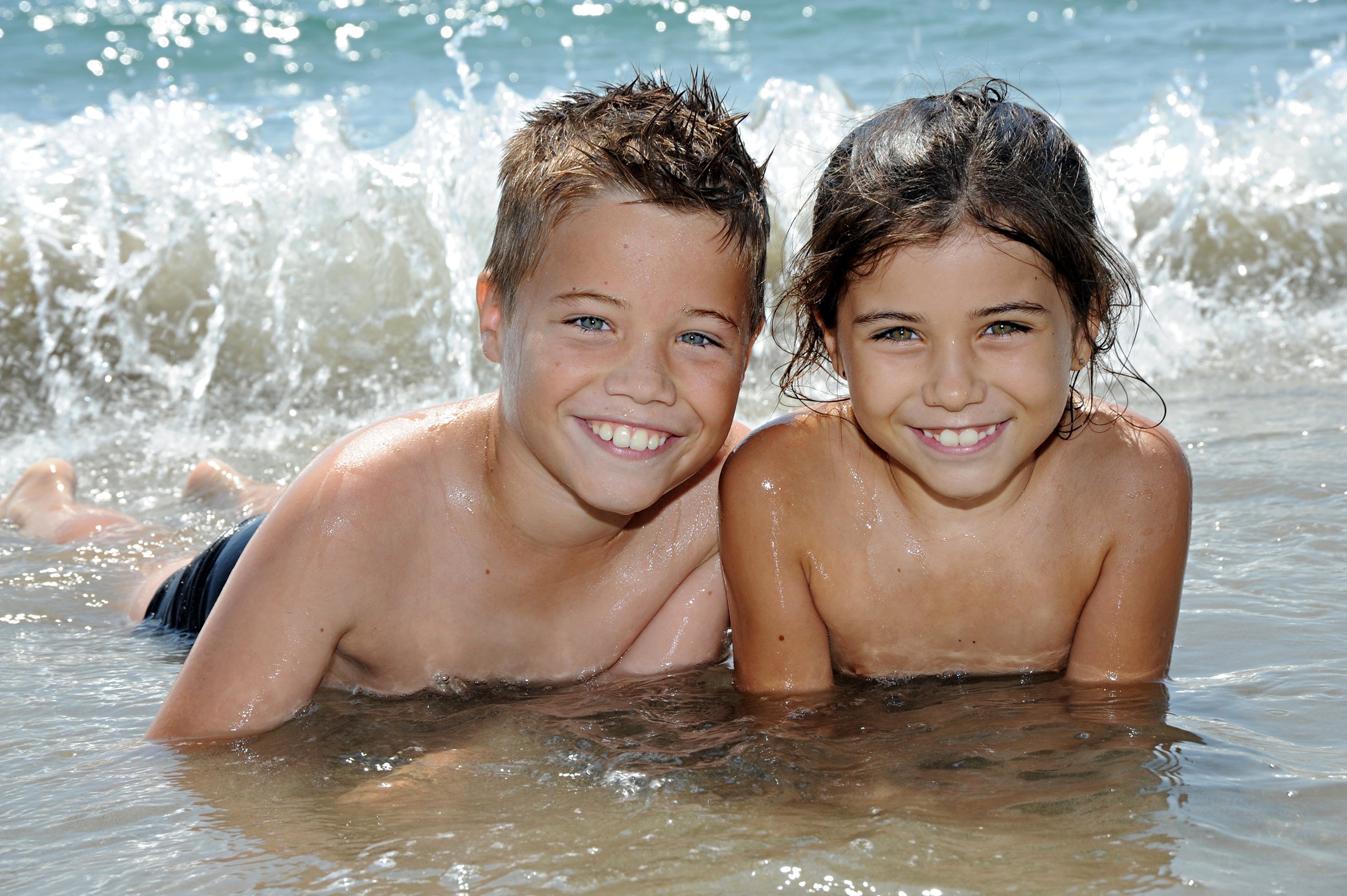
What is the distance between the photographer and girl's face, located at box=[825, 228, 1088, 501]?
239cm

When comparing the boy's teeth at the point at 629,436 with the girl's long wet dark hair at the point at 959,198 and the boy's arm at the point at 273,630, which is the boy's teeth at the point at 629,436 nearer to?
the girl's long wet dark hair at the point at 959,198

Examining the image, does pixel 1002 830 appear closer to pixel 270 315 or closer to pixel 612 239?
pixel 612 239

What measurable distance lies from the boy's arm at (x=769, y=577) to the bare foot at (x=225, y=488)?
1.97 meters

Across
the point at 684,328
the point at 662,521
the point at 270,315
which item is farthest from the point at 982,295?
the point at 270,315

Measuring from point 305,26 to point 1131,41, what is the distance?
7170 millimetres

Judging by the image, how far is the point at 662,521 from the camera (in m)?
2.93

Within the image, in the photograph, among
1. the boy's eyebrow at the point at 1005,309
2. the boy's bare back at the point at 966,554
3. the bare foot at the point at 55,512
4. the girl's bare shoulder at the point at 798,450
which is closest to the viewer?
the boy's eyebrow at the point at 1005,309

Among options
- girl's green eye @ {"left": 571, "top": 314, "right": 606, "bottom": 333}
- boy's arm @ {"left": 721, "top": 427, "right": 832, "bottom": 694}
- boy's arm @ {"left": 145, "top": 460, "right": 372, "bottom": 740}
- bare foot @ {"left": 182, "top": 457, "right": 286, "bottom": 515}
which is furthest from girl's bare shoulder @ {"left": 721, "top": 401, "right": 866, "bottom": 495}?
bare foot @ {"left": 182, "top": 457, "right": 286, "bottom": 515}

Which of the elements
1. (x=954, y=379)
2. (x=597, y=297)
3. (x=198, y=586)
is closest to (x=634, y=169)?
(x=597, y=297)

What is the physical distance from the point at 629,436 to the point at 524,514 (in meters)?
0.33

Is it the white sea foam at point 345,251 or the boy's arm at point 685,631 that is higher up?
the white sea foam at point 345,251

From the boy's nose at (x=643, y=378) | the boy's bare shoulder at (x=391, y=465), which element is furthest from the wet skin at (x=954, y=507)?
the boy's bare shoulder at (x=391, y=465)

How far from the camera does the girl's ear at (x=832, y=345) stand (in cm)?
266

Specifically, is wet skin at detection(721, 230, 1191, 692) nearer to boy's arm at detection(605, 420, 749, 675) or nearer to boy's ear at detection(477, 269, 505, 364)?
boy's arm at detection(605, 420, 749, 675)
